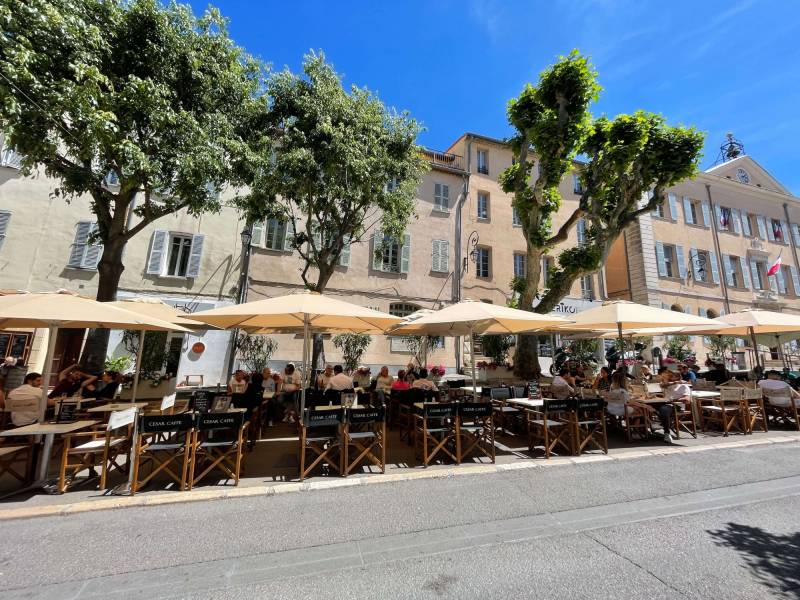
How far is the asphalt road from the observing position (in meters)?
2.76

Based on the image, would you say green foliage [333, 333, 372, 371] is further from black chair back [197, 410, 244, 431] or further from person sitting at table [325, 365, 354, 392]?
black chair back [197, 410, 244, 431]

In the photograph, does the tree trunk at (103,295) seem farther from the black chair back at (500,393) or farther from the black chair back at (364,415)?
the black chair back at (500,393)

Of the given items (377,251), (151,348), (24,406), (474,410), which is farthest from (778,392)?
(151,348)

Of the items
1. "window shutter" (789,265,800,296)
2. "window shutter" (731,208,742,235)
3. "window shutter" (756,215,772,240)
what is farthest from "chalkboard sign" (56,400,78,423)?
"window shutter" (789,265,800,296)

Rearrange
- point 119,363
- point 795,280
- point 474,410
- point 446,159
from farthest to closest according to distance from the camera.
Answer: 1. point 795,280
2. point 446,159
3. point 119,363
4. point 474,410

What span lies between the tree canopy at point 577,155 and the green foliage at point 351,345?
5940 mm

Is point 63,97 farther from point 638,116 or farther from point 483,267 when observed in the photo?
point 483,267

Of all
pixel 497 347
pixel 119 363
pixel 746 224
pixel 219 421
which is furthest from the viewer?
pixel 746 224

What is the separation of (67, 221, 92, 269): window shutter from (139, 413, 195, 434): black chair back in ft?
38.7

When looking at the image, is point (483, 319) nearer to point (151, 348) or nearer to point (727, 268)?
A: point (151, 348)

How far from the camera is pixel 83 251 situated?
12852 mm

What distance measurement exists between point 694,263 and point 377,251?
19.4m

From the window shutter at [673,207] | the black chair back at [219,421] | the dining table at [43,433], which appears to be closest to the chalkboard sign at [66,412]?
the dining table at [43,433]

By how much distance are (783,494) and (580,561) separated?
3542 millimetres
